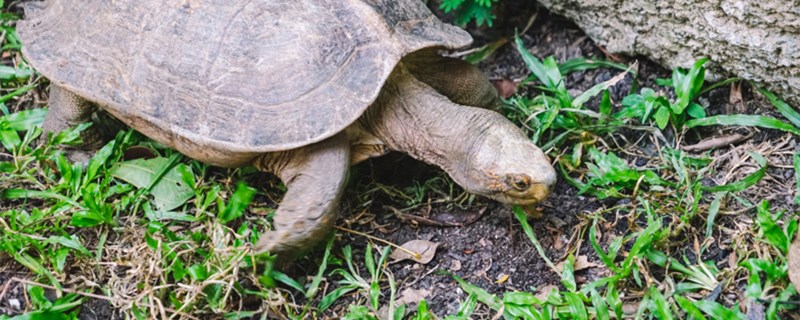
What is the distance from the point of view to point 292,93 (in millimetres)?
4016

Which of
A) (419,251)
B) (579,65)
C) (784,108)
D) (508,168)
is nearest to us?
(508,168)

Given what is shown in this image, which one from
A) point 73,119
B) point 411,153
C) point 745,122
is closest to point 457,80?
point 411,153

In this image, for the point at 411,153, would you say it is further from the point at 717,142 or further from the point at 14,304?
the point at 14,304

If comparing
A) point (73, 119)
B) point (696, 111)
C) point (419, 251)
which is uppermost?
point (696, 111)

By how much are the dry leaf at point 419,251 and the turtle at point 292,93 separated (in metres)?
0.39

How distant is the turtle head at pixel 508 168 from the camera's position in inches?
152

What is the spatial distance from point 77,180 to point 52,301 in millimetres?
818

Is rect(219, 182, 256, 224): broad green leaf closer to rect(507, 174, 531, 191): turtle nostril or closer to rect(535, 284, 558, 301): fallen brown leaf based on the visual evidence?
rect(507, 174, 531, 191): turtle nostril

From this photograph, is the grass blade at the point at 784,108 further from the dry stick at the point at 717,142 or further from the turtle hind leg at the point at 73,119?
the turtle hind leg at the point at 73,119

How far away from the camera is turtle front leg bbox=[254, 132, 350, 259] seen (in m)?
4.00

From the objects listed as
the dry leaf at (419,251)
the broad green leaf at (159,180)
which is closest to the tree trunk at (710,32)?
the dry leaf at (419,251)

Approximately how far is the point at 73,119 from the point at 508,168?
260cm

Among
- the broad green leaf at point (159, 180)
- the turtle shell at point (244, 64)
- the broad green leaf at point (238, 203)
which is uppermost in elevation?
the turtle shell at point (244, 64)

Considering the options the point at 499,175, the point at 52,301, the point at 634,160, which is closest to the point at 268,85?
the point at 499,175
